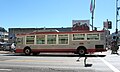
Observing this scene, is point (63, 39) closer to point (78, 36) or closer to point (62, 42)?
point (62, 42)

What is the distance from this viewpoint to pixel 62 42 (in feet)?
113

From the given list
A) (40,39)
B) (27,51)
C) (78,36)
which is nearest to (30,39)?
(40,39)

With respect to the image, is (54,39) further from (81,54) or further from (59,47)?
(81,54)

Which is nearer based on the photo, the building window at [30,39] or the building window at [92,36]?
the building window at [92,36]

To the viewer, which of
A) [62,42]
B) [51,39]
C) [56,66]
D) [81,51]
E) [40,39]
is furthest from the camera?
[40,39]

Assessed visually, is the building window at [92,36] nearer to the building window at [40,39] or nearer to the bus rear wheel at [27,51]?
the building window at [40,39]

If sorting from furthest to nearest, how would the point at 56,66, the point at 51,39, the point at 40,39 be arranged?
1. the point at 40,39
2. the point at 51,39
3. the point at 56,66

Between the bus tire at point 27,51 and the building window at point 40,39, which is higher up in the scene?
the building window at point 40,39

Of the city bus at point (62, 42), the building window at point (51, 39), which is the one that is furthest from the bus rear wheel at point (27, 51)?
the building window at point (51, 39)

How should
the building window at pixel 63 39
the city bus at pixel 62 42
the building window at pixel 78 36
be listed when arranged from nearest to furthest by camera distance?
the city bus at pixel 62 42
the building window at pixel 78 36
the building window at pixel 63 39

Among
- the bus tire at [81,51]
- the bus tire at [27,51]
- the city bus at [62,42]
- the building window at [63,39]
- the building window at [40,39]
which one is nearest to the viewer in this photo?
the city bus at [62,42]

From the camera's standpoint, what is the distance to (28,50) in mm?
36125

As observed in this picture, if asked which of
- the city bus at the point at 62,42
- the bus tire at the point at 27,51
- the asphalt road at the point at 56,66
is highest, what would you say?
the city bus at the point at 62,42

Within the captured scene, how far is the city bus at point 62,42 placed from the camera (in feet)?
109
